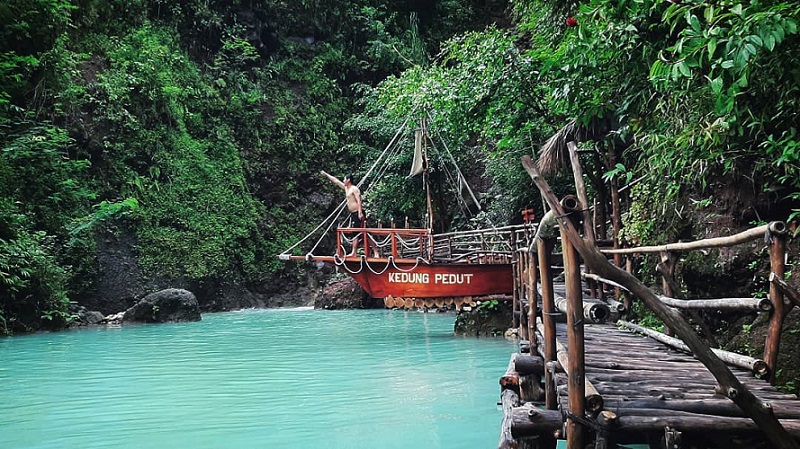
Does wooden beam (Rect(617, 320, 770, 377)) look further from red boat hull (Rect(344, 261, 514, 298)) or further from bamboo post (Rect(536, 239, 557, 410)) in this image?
red boat hull (Rect(344, 261, 514, 298))

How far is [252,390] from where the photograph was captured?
677cm

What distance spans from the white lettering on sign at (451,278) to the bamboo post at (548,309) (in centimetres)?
732

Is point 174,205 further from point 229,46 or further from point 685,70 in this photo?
point 685,70

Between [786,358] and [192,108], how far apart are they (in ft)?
55.9

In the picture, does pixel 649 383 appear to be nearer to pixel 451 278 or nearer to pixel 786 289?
pixel 786 289

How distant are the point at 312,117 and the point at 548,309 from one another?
17519mm

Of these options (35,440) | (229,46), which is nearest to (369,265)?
(35,440)

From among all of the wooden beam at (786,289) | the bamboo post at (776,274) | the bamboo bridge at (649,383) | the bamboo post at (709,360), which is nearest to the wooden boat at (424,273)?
the bamboo bridge at (649,383)

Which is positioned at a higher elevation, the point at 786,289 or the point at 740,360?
the point at 786,289

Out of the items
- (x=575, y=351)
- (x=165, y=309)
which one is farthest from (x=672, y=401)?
(x=165, y=309)

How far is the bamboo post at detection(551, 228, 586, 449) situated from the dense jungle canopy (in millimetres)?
1318

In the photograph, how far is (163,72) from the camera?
17328mm

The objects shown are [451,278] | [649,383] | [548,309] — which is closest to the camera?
[649,383]

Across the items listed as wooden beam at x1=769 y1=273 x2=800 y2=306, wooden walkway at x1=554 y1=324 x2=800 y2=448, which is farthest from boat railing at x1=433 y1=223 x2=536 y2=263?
wooden beam at x1=769 y1=273 x2=800 y2=306
